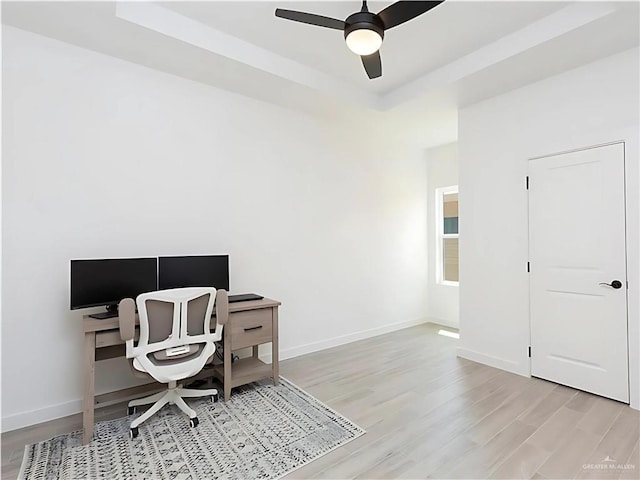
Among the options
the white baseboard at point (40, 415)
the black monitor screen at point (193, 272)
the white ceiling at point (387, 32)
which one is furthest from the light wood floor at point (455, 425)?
the white ceiling at point (387, 32)

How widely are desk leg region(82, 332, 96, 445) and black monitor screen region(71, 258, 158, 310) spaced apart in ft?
1.00

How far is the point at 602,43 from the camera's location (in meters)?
2.69

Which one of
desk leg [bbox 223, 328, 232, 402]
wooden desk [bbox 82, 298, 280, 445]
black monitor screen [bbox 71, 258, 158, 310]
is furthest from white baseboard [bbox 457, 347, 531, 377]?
black monitor screen [bbox 71, 258, 158, 310]

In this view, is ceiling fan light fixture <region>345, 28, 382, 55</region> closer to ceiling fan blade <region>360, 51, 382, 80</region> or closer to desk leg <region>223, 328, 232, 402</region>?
ceiling fan blade <region>360, 51, 382, 80</region>

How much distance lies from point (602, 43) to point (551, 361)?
2756mm

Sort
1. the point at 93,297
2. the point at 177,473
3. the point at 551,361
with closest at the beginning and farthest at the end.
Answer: the point at 177,473 < the point at 93,297 < the point at 551,361

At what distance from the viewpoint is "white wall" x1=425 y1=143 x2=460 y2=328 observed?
17.3ft

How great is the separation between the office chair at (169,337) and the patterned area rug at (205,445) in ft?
0.42

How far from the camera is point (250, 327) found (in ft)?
9.90

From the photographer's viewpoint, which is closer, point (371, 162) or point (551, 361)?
point (551, 361)

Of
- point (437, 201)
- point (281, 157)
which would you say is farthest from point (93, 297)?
point (437, 201)

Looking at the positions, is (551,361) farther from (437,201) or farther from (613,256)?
(437,201)

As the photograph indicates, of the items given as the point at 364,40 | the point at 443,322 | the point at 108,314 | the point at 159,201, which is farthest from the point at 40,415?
the point at 443,322

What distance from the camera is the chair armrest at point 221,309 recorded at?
2.69m
